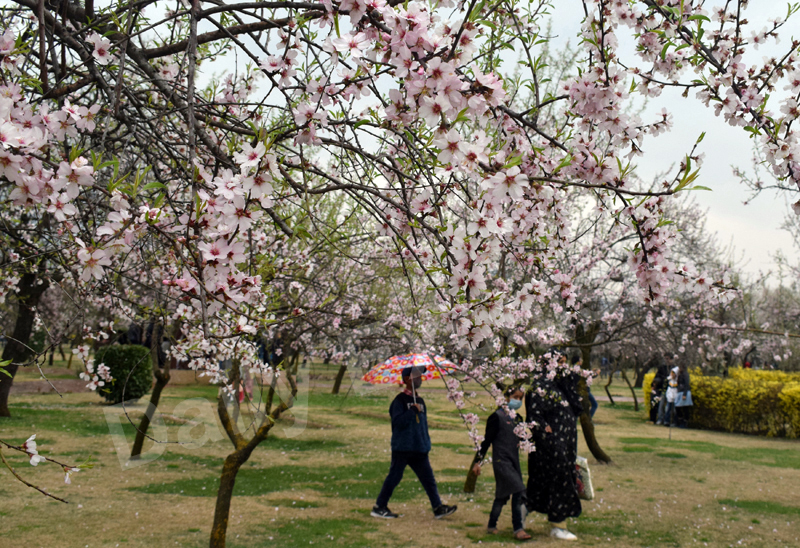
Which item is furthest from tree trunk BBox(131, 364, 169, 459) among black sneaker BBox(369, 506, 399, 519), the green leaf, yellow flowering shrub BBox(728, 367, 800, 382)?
yellow flowering shrub BBox(728, 367, 800, 382)

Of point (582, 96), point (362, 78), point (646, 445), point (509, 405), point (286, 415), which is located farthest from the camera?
point (286, 415)

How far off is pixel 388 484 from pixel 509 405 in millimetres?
1549

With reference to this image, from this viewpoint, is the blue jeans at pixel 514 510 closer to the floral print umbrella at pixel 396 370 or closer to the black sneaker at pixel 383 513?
the black sneaker at pixel 383 513

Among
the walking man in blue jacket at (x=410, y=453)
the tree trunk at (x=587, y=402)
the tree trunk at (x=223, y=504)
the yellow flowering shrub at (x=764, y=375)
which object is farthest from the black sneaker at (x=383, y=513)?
the yellow flowering shrub at (x=764, y=375)

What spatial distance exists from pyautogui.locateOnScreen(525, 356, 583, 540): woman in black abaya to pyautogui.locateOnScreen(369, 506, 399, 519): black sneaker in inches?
58.0

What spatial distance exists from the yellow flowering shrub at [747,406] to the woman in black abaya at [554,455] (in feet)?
35.2

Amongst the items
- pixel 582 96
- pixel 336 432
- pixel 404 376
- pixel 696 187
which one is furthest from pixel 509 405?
pixel 336 432

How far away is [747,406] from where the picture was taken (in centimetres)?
1459

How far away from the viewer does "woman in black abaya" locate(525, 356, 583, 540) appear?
586 centimetres

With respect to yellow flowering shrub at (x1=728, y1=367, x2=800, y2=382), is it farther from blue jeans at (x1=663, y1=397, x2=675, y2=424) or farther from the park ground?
the park ground

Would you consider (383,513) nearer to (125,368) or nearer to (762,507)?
(762,507)

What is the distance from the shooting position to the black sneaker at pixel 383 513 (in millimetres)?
6359

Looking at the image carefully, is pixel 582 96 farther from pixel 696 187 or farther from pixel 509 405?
pixel 509 405

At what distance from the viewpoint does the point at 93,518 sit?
5.77 m
